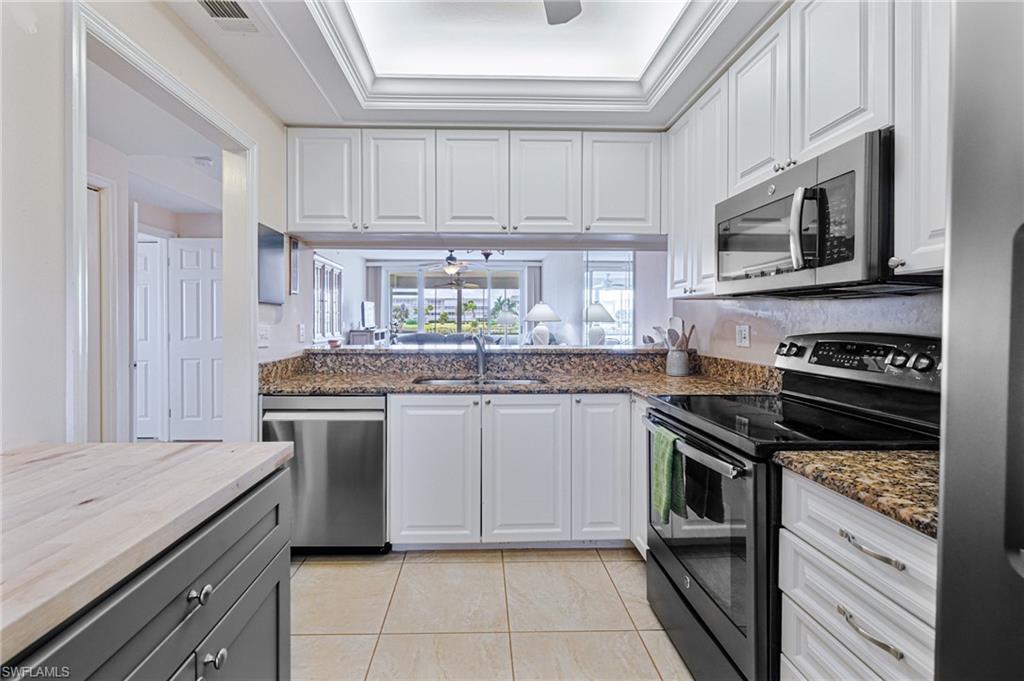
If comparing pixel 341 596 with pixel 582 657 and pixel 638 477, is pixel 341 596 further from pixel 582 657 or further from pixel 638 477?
pixel 638 477

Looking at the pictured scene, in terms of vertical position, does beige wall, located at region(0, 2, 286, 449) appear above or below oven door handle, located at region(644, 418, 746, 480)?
above

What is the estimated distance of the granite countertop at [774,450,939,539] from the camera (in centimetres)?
91

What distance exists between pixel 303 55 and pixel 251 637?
7.05 feet

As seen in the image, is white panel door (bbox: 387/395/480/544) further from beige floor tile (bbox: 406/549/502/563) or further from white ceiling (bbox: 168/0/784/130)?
white ceiling (bbox: 168/0/784/130)

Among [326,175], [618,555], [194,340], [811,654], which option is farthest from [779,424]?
[194,340]

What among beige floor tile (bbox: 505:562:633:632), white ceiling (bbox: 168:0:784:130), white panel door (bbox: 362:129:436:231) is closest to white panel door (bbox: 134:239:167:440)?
white ceiling (bbox: 168:0:784:130)

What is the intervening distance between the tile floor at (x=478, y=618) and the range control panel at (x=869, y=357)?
1.18 metres

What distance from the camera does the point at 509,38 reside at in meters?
2.47

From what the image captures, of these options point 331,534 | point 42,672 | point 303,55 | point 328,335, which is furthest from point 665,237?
point 328,335

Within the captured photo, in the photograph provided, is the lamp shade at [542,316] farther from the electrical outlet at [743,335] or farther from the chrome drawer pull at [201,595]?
the chrome drawer pull at [201,595]

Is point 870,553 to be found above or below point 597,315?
below

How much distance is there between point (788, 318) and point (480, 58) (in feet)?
6.52

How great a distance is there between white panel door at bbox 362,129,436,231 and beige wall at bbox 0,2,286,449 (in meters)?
1.60

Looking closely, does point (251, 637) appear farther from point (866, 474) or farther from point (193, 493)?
point (866, 474)
